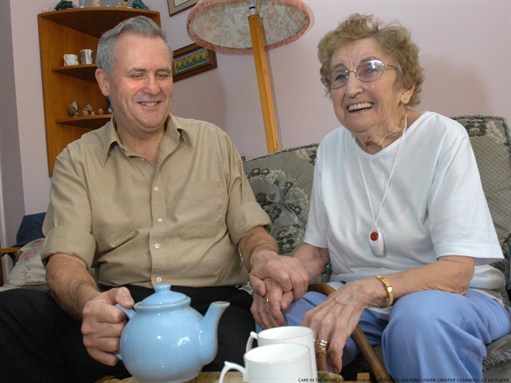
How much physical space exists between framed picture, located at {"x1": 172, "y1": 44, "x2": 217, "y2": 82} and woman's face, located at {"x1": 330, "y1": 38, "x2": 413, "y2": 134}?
6.06 feet

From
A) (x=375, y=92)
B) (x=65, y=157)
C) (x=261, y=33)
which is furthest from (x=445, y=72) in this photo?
(x=65, y=157)

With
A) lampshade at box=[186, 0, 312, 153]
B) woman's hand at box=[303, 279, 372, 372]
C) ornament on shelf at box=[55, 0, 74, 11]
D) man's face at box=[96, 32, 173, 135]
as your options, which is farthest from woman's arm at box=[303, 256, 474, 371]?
ornament on shelf at box=[55, 0, 74, 11]

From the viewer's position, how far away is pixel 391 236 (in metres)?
1.27

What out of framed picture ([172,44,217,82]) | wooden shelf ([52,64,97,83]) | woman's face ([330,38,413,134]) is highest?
wooden shelf ([52,64,97,83])

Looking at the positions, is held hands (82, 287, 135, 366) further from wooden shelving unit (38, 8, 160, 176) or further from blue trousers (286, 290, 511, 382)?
wooden shelving unit (38, 8, 160, 176)

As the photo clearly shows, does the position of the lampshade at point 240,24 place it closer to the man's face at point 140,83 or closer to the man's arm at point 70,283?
the man's face at point 140,83

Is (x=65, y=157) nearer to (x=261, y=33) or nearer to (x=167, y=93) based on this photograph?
(x=167, y=93)

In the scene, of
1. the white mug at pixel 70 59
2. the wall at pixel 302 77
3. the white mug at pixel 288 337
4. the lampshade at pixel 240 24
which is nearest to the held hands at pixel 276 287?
the white mug at pixel 288 337

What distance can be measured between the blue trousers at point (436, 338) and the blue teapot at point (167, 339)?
14.5 inches

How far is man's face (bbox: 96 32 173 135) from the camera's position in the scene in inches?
62.3

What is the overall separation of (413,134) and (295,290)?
1.62 feet

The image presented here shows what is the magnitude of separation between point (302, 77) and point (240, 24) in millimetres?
422

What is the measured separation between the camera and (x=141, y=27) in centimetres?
161

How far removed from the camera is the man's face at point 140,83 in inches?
62.3
